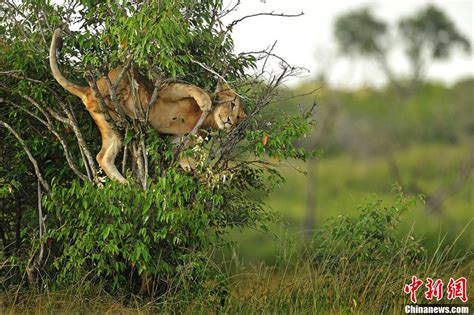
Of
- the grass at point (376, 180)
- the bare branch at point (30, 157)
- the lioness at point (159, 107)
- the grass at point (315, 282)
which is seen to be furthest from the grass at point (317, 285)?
the grass at point (376, 180)

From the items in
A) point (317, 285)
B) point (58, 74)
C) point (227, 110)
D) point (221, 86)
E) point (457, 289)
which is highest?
point (58, 74)

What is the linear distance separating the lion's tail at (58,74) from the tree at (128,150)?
0.53 ft

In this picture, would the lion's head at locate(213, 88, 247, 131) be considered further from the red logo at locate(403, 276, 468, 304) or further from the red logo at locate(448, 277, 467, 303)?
the red logo at locate(448, 277, 467, 303)

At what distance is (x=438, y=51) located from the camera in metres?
28.2

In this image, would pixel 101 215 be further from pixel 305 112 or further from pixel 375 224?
pixel 375 224

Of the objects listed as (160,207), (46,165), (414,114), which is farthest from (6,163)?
(414,114)

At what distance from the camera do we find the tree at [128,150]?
745cm

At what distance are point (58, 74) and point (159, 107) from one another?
103cm

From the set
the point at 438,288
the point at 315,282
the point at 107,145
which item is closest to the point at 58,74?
the point at 107,145

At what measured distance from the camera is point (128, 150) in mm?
8188

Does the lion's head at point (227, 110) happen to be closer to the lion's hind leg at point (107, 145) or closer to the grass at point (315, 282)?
the lion's hind leg at point (107, 145)

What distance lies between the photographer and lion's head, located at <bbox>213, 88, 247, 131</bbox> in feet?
25.7

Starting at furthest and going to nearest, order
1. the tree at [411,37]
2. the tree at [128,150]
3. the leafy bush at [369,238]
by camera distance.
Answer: the tree at [411,37] → the leafy bush at [369,238] → the tree at [128,150]

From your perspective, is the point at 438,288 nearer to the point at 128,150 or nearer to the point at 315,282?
the point at 315,282
